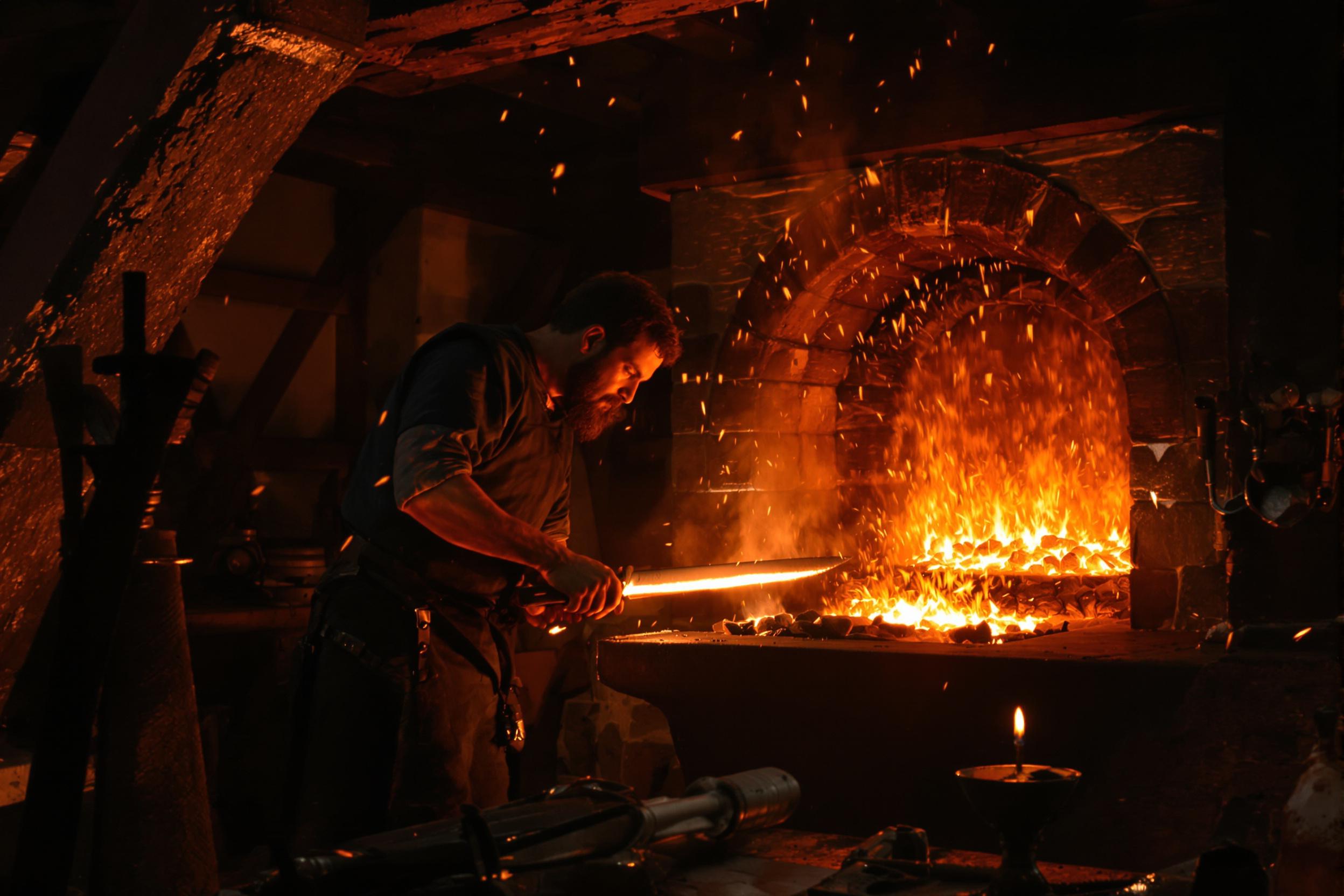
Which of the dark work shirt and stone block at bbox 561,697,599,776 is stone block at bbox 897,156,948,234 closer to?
the dark work shirt

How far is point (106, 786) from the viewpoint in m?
2.23

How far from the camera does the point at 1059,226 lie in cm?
410

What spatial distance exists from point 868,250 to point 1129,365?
1.10m

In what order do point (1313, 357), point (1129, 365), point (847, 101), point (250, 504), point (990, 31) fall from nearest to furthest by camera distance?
point (1313, 357) → point (1129, 365) → point (990, 31) → point (847, 101) → point (250, 504)

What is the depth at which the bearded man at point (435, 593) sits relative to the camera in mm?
2490

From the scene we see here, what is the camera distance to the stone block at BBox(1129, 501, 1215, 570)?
3.79 meters

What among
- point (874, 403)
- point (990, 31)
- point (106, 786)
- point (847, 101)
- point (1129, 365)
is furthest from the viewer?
point (874, 403)

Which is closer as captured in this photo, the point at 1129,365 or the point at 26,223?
the point at 26,223

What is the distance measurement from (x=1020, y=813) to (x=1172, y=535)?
266 cm

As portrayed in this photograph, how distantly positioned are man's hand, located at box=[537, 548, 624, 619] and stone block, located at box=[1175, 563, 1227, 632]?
2.12 m

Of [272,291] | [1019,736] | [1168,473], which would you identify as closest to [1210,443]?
[1168,473]

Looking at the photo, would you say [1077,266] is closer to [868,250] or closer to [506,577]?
[868,250]

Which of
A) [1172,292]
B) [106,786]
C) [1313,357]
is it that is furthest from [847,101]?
[106,786]

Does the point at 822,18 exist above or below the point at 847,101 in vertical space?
above
